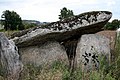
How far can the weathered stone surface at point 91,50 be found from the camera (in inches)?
381

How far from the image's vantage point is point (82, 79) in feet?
23.9

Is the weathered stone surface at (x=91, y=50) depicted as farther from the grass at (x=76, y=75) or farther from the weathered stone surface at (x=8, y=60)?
the weathered stone surface at (x=8, y=60)

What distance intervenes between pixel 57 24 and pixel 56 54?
30.2 inches

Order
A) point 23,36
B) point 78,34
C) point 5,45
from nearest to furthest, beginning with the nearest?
point 5,45
point 23,36
point 78,34

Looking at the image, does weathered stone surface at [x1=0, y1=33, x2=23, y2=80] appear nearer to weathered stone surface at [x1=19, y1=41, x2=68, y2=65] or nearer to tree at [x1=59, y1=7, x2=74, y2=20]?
weathered stone surface at [x1=19, y1=41, x2=68, y2=65]

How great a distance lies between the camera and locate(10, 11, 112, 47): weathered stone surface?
988 centimetres

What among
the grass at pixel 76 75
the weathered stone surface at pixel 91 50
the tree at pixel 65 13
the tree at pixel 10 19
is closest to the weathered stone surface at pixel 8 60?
the grass at pixel 76 75

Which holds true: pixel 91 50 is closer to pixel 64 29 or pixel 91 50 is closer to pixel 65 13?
pixel 64 29

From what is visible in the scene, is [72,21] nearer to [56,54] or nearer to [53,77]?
[56,54]

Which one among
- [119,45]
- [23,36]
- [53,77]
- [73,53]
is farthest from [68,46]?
[53,77]

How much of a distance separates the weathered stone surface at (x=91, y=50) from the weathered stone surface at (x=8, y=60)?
1.58 metres

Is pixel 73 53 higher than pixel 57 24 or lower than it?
lower

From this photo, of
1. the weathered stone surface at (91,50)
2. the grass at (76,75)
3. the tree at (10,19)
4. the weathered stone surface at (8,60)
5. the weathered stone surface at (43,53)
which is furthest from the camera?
the tree at (10,19)

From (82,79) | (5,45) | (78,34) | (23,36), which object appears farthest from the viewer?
(78,34)
